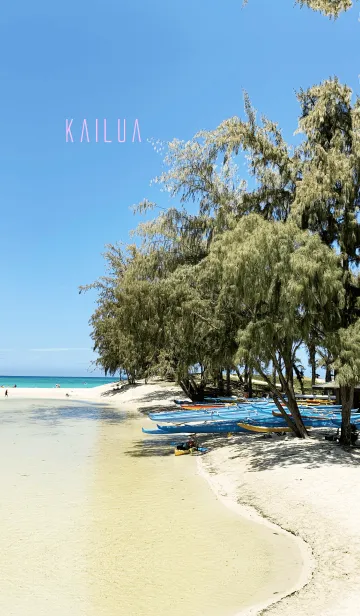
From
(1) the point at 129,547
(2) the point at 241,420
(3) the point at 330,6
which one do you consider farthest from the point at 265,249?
(2) the point at 241,420

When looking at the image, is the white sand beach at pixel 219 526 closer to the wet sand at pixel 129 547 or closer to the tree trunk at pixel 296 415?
the wet sand at pixel 129 547

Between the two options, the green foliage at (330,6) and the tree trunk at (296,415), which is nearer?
the green foliage at (330,6)

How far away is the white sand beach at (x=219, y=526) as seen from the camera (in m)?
5.92

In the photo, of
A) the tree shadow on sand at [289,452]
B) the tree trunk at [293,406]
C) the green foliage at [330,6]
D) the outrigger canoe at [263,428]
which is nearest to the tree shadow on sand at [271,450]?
the tree shadow on sand at [289,452]

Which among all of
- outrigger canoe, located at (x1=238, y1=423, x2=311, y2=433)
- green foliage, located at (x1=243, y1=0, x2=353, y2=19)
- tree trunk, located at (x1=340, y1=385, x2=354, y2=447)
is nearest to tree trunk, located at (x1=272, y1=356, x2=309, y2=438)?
outrigger canoe, located at (x1=238, y1=423, x2=311, y2=433)

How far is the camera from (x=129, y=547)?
7.76 metres

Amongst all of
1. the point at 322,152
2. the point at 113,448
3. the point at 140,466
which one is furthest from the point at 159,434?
the point at 322,152

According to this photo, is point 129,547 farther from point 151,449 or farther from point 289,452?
point 151,449

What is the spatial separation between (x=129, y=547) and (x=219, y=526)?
195 centimetres

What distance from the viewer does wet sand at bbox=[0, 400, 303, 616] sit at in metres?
5.91

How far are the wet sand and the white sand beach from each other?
27 millimetres

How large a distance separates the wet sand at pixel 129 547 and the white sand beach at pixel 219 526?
1.1 inches

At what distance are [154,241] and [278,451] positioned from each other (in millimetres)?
9065

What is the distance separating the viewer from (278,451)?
14.7 metres
